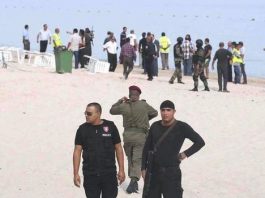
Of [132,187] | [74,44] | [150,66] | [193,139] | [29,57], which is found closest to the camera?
[193,139]

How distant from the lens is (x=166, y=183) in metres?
8.47

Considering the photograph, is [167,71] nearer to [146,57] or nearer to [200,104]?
[146,57]

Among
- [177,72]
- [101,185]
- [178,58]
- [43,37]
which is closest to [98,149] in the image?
[101,185]

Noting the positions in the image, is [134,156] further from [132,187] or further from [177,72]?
[177,72]

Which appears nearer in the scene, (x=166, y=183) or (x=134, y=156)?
(x=166, y=183)

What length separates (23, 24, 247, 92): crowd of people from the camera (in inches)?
814

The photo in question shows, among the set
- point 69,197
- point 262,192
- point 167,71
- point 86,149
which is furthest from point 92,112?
point 167,71

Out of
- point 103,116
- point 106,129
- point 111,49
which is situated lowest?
point 103,116

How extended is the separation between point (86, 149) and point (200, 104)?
10.4 m

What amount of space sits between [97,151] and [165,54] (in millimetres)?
19747

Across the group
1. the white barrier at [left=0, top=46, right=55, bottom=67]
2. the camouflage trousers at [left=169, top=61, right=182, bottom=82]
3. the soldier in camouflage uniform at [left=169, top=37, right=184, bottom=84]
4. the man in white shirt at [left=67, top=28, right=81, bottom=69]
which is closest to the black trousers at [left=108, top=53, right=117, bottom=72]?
the man in white shirt at [left=67, top=28, right=81, bottom=69]

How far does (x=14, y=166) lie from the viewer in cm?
1233

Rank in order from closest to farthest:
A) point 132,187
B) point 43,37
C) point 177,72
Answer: point 132,187, point 177,72, point 43,37

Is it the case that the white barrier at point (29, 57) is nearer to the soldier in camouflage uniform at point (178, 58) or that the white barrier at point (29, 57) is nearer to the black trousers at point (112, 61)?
the black trousers at point (112, 61)
